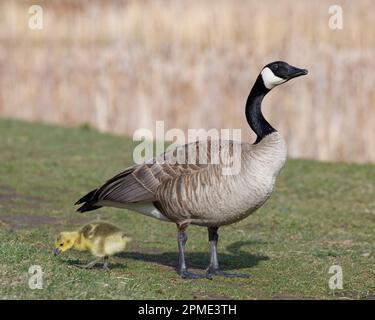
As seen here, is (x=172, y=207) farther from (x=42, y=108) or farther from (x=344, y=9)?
(x=42, y=108)

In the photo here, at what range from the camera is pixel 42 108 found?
22.7 meters

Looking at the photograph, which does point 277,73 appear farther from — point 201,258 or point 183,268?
point 201,258

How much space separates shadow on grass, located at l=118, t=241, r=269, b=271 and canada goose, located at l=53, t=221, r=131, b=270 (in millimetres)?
1018

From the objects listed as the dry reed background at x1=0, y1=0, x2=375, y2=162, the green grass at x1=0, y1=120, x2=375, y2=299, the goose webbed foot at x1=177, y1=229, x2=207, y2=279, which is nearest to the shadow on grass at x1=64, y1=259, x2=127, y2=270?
the green grass at x1=0, y1=120, x2=375, y2=299

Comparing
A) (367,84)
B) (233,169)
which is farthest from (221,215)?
(367,84)

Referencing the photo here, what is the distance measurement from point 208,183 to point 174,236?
3091mm

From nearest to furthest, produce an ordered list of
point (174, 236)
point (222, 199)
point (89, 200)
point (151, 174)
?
point (222, 199) → point (151, 174) → point (89, 200) → point (174, 236)

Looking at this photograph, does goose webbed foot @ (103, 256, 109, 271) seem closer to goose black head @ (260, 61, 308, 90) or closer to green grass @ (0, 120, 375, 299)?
green grass @ (0, 120, 375, 299)

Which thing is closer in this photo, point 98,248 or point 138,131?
point 98,248

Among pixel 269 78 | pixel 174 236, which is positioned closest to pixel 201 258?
pixel 174 236

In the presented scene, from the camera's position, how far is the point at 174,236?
1103 cm
